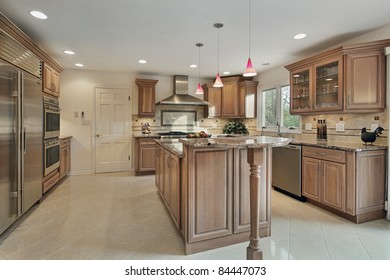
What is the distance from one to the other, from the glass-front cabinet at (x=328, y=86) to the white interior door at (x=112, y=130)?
4.13m

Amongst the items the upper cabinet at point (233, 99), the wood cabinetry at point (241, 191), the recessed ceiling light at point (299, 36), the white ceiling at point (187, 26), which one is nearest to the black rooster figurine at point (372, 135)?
the white ceiling at point (187, 26)

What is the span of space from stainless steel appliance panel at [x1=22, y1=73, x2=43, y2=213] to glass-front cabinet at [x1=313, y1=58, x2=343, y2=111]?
4.07 meters

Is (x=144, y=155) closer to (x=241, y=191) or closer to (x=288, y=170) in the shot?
(x=288, y=170)

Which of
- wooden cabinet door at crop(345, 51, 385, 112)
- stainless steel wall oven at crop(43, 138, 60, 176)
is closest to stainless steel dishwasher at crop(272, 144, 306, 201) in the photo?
wooden cabinet door at crop(345, 51, 385, 112)

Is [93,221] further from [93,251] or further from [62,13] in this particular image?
[62,13]

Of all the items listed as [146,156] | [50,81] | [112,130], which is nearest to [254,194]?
[146,156]

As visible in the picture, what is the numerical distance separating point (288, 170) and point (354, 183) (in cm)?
104

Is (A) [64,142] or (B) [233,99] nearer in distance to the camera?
(A) [64,142]

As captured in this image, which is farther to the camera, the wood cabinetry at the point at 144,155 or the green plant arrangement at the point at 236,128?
the green plant arrangement at the point at 236,128

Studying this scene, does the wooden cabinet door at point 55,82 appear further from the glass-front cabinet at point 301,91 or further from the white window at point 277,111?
the white window at point 277,111

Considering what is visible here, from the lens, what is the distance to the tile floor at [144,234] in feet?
6.60

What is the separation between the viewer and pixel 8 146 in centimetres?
234

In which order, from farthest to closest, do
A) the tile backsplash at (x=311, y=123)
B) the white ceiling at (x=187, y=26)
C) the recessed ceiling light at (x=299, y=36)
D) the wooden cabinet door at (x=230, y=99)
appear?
the wooden cabinet door at (x=230, y=99), the recessed ceiling light at (x=299, y=36), the tile backsplash at (x=311, y=123), the white ceiling at (x=187, y=26)
